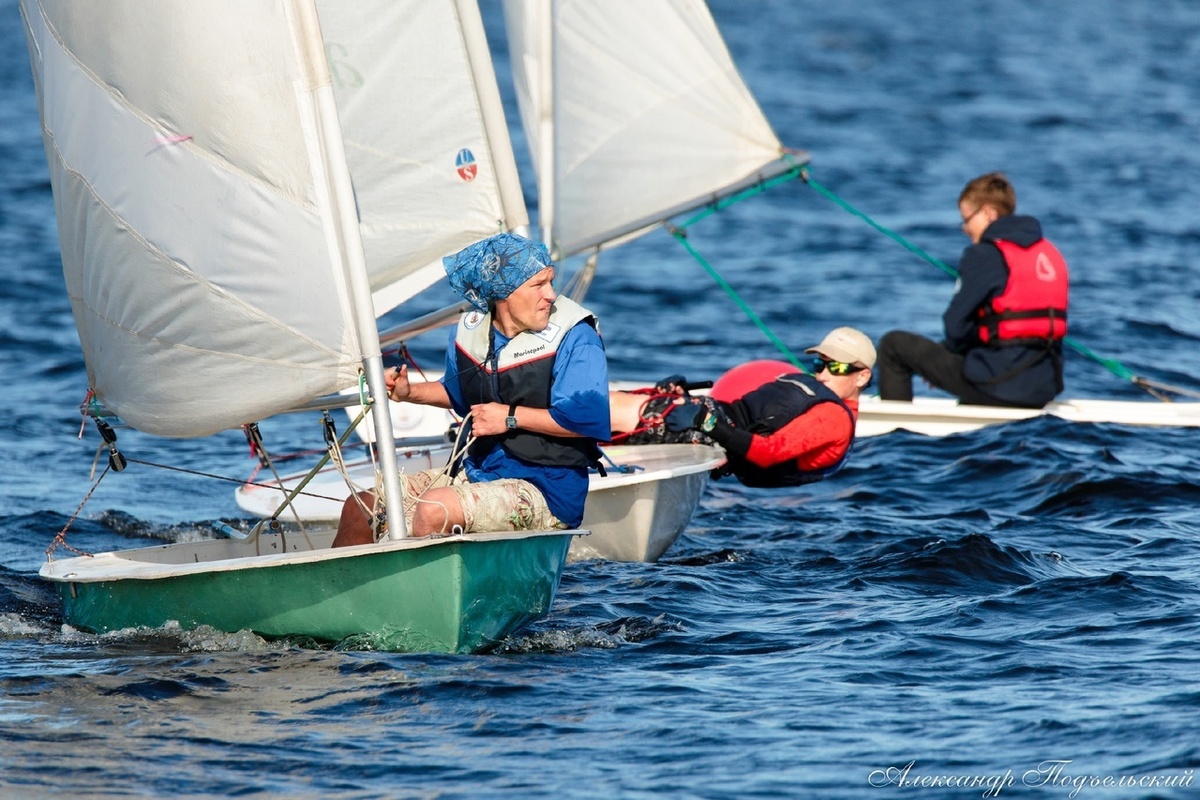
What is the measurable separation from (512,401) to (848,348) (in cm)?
260

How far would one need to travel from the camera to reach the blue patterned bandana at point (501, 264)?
5219 mm

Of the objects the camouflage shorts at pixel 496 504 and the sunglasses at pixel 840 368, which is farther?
the sunglasses at pixel 840 368

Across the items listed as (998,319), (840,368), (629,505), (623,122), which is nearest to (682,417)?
(840,368)

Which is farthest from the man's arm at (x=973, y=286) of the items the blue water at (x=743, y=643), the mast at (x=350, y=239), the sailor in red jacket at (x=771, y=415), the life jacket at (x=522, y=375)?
the mast at (x=350, y=239)

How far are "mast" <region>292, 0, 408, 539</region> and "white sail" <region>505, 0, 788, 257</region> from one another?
365 centimetres

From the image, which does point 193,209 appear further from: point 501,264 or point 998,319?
point 998,319

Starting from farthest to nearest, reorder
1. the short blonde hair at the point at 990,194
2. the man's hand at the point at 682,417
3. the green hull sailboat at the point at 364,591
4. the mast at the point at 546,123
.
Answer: the short blonde hair at the point at 990,194
the mast at the point at 546,123
the man's hand at the point at 682,417
the green hull sailboat at the point at 364,591

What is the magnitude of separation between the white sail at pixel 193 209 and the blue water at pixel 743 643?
91 cm

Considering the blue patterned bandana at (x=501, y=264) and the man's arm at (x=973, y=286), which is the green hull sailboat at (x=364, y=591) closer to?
the blue patterned bandana at (x=501, y=264)

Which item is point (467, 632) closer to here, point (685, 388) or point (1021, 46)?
point (685, 388)

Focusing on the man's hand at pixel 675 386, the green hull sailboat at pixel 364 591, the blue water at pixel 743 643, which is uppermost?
the man's hand at pixel 675 386

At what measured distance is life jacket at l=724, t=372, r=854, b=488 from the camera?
730cm

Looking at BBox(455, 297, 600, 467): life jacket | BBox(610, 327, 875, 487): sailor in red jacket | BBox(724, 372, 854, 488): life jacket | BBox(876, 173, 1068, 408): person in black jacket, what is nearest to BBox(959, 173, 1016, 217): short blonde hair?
BBox(876, 173, 1068, 408): person in black jacket

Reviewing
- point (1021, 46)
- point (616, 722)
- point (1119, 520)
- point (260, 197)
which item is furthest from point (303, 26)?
point (1021, 46)
